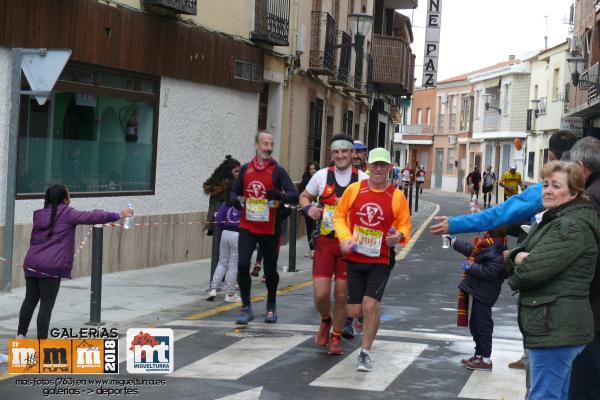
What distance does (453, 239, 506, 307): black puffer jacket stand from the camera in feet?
28.6

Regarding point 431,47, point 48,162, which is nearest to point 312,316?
point 48,162

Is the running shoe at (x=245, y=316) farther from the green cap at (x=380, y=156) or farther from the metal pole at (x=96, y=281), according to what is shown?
the green cap at (x=380, y=156)

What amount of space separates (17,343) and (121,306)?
11.9ft

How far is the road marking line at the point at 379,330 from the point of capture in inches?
402

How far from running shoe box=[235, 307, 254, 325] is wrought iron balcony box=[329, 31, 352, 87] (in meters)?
16.9

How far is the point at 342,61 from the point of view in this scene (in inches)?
1143

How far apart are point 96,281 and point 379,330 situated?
2.79 meters

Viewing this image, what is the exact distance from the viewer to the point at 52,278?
8.66 meters

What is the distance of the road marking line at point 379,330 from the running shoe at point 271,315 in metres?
0.06

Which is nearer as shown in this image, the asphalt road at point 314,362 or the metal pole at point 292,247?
the asphalt road at point 314,362

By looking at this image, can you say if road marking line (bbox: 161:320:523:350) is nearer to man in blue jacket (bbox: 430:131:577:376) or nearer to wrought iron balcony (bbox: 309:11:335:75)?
man in blue jacket (bbox: 430:131:577:376)

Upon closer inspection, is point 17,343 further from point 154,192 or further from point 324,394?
point 154,192

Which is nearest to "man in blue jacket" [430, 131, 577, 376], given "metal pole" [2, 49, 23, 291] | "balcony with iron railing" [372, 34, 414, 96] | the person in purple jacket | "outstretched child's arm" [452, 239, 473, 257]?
"outstretched child's arm" [452, 239, 473, 257]

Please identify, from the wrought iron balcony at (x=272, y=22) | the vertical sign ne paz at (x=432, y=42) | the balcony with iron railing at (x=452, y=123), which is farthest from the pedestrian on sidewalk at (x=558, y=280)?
the balcony with iron railing at (x=452, y=123)
